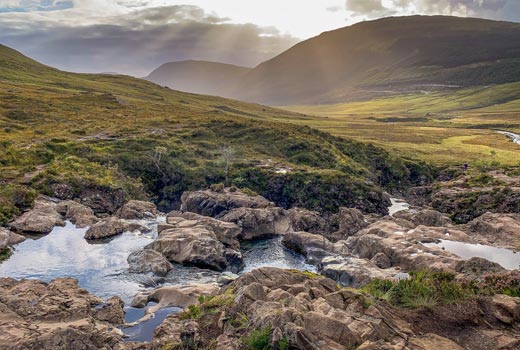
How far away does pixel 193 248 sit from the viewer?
2168 inches

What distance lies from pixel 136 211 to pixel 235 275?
94.1ft

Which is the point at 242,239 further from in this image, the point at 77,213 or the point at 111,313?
the point at 111,313

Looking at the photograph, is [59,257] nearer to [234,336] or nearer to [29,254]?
[29,254]

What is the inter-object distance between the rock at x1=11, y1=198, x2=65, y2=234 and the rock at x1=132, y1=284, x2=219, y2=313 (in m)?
26.6

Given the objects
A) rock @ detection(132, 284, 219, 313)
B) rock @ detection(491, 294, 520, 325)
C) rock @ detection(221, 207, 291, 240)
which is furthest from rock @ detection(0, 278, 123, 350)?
rock @ detection(221, 207, 291, 240)

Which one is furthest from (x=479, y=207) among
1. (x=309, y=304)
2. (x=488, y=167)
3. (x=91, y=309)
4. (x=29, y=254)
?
(x=29, y=254)

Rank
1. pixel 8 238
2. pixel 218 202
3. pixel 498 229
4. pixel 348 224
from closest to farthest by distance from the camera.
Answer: pixel 8 238 → pixel 498 229 → pixel 348 224 → pixel 218 202

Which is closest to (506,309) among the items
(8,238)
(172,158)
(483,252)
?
(483,252)

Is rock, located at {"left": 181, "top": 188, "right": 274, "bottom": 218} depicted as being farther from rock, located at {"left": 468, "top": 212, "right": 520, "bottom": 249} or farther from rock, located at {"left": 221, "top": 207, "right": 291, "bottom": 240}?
A: rock, located at {"left": 468, "top": 212, "right": 520, "bottom": 249}

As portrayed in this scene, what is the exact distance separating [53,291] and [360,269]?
34.9 m

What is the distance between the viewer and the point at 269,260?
60.6m

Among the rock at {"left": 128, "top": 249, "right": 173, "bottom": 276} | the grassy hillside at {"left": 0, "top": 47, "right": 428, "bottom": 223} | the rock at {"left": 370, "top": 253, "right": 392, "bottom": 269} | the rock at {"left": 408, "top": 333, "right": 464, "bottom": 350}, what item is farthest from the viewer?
the grassy hillside at {"left": 0, "top": 47, "right": 428, "bottom": 223}

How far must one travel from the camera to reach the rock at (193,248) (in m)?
54.0

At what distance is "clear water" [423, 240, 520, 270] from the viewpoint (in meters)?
55.0
